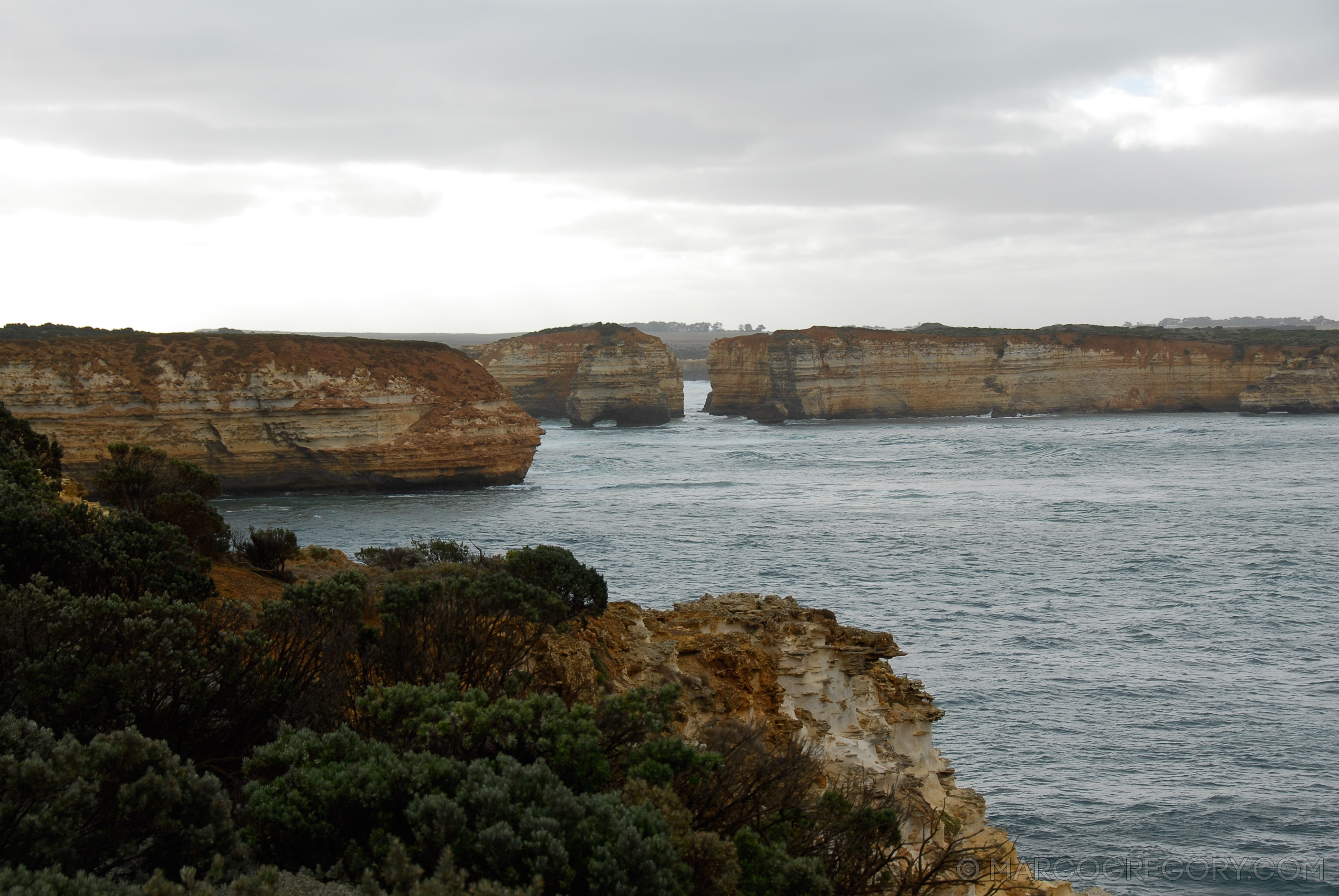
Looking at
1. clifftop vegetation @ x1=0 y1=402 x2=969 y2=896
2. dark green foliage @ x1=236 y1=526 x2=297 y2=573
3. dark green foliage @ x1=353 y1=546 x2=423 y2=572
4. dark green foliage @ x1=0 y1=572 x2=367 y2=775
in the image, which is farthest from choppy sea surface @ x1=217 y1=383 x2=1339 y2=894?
dark green foliage @ x1=0 y1=572 x2=367 y2=775

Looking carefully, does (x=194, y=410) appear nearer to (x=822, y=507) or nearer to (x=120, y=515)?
(x=822, y=507)

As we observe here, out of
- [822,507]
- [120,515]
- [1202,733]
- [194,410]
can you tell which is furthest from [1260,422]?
[120,515]

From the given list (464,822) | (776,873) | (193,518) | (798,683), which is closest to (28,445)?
(193,518)

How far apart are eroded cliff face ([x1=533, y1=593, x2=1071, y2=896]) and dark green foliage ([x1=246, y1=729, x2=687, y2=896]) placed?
3.98m

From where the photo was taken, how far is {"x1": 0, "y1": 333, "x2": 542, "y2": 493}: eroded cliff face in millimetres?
35406

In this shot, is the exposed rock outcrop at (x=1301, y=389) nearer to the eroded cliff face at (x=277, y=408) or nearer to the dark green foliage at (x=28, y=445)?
the eroded cliff face at (x=277, y=408)

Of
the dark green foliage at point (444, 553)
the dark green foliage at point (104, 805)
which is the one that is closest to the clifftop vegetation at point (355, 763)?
the dark green foliage at point (104, 805)

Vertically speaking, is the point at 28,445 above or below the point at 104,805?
above

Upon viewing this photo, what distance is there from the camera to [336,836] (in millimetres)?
4613

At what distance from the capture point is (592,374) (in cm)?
7850

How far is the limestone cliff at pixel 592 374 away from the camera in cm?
7875

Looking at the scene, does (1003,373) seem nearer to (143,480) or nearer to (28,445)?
(143,480)

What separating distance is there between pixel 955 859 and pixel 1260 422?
73837 mm

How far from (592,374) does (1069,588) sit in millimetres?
58161
